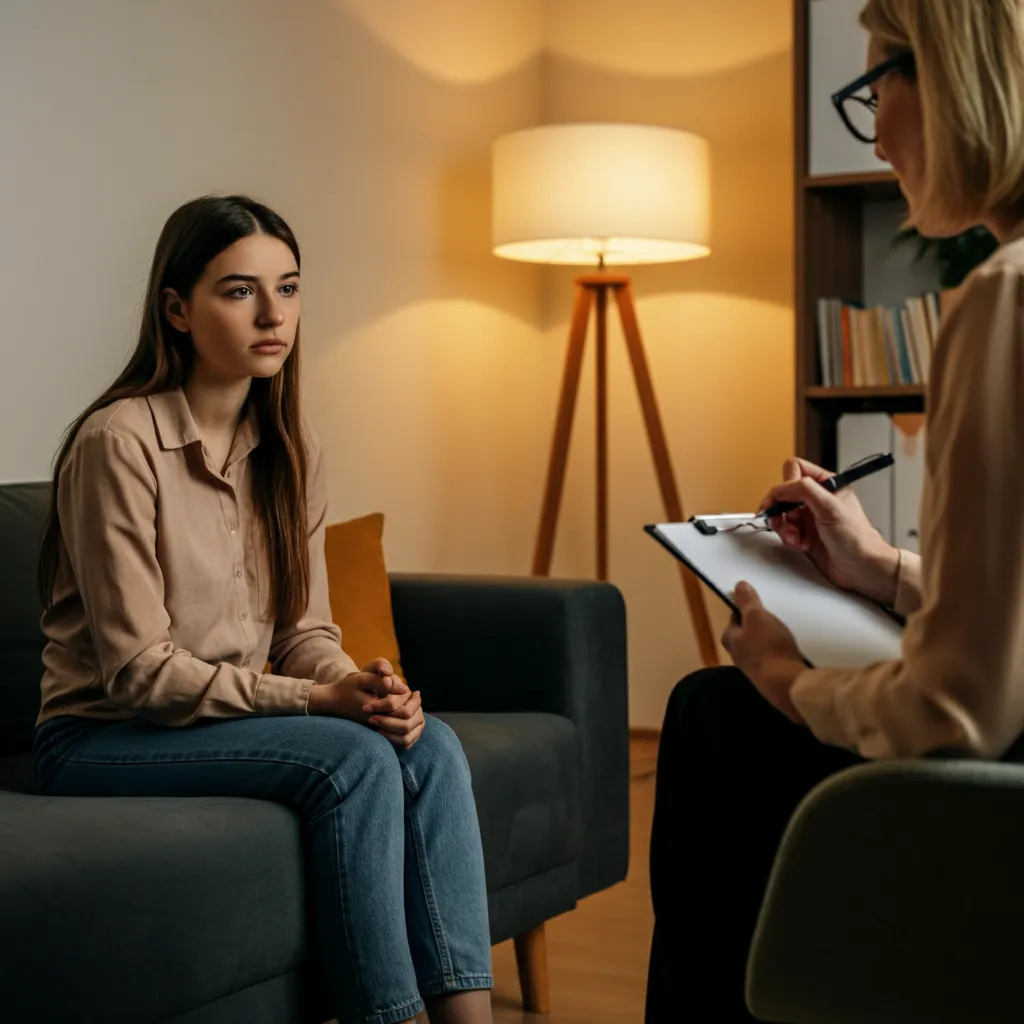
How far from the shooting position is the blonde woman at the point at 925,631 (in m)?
0.92

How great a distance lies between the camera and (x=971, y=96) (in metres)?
1.01

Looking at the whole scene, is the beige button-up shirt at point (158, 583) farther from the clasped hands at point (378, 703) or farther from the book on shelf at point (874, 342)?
the book on shelf at point (874, 342)

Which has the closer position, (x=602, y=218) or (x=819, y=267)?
(x=602, y=218)

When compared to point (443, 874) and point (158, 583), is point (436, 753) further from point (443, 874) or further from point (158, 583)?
point (158, 583)

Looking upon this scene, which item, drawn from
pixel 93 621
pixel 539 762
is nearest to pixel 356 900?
pixel 93 621

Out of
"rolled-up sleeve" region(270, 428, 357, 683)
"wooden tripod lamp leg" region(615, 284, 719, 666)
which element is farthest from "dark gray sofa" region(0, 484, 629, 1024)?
"wooden tripod lamp leg" region(615, 284, 719, 666)

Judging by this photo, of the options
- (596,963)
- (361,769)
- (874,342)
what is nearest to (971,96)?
(361,769)

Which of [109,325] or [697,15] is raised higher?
[697,15]

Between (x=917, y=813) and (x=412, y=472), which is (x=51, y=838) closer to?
(x=917, y=813)

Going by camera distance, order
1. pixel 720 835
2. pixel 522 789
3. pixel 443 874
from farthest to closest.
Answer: pixel 522 789 < pixel 443 874 < pixel 720 835

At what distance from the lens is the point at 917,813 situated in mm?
948

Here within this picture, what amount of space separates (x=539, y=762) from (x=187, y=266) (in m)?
0.85

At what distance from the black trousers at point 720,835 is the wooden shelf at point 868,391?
7.52 feet

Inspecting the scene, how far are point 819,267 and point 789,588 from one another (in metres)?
2.44
